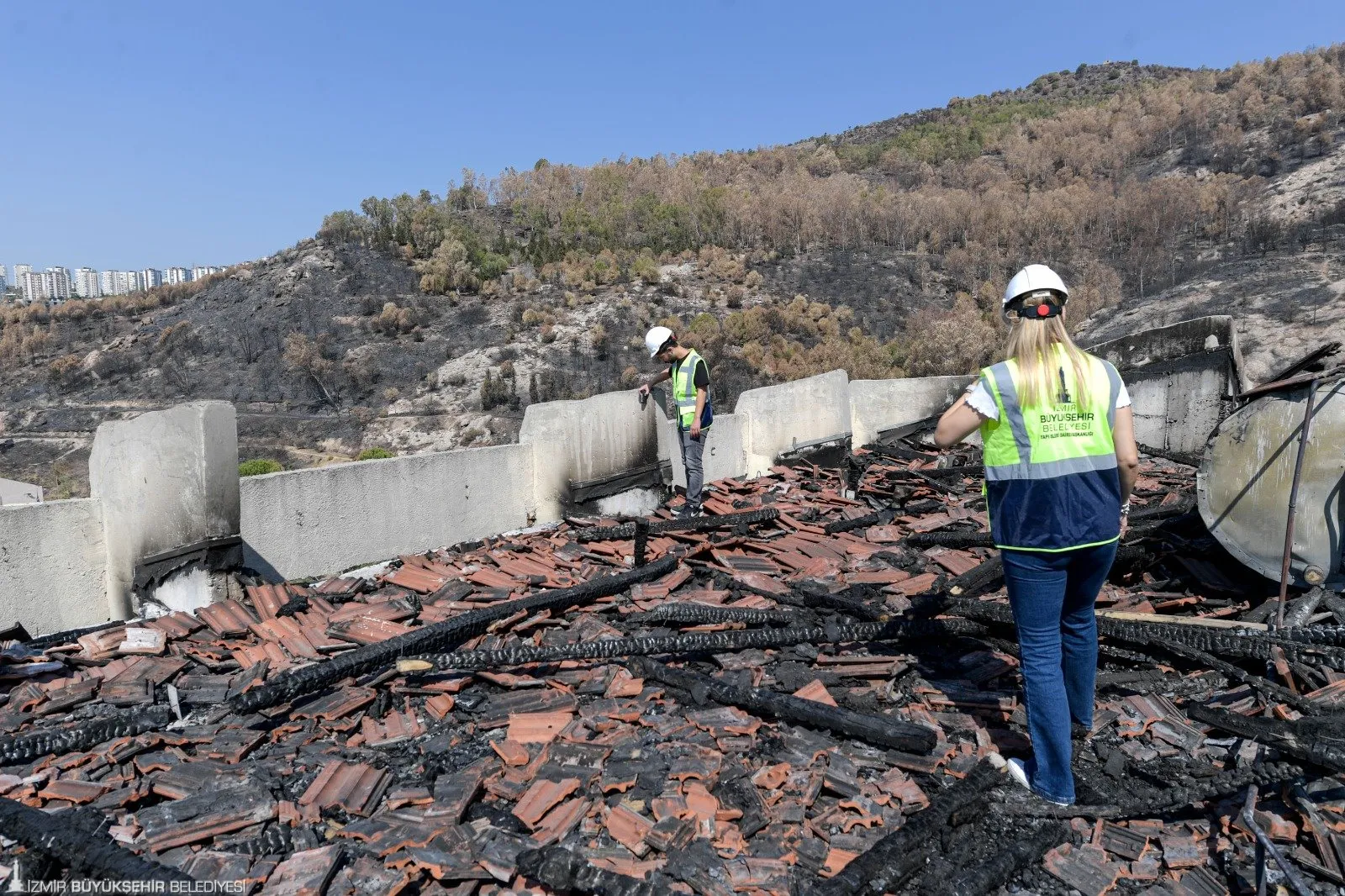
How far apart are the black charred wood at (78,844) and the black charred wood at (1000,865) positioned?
2.59 meters

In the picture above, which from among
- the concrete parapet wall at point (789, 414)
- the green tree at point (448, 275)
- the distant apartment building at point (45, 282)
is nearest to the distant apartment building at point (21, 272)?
the distant apartment building at point (45, 282)

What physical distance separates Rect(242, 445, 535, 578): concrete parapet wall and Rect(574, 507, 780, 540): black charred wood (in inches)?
37.0

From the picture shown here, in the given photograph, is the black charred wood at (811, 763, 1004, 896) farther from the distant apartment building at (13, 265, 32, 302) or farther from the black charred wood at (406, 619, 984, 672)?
the distant apartment building at (13, 265, 32, 302)

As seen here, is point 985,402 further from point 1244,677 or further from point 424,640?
point 424,640

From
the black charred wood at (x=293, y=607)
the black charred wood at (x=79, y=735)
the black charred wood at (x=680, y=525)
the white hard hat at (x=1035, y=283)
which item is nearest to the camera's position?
the white hard hat at (x=1035, y=283)

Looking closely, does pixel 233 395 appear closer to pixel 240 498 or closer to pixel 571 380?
pixel 571 380

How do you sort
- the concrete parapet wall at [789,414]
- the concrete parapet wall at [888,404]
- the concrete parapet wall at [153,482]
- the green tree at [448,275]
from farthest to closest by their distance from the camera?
the green tree at [448,275], the concrete parapet wall at [888,404], the concrete parapet wall at [789,414], the concrete parapet wall at [153,482]

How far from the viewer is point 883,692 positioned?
14.3ft

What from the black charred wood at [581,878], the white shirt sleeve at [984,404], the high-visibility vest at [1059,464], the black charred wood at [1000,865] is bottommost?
the black charred wood at [1000,865]

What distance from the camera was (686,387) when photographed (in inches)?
314

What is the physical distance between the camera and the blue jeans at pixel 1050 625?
3172 mm

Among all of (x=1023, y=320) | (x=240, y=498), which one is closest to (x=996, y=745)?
(x=1023, y=320)

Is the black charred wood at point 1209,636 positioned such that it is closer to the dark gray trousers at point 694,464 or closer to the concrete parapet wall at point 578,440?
the dark gray trousers at point 694,464

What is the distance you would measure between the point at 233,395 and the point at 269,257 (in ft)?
54.7
